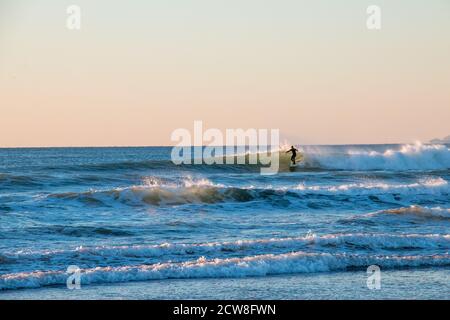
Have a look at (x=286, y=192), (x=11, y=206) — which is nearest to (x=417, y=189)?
(x=286, y=192)

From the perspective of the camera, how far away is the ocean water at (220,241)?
12570 mm

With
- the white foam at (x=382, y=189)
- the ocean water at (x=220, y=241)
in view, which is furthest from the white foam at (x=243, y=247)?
the white foam at (x=382, y=189)

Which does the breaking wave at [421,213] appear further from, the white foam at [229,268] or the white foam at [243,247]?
the white foam at [229,268]

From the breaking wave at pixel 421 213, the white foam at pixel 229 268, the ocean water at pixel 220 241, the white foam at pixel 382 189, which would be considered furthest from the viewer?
the white foam at pixel 382 189

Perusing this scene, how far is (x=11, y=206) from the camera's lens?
76.6ft

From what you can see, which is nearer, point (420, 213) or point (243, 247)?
point (243, 247)

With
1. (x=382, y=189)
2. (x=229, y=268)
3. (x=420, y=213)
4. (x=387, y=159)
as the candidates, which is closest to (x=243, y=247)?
(x=229, y=268)

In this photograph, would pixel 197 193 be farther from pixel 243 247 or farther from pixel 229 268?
pixel 229 268

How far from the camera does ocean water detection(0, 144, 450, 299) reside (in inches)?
495

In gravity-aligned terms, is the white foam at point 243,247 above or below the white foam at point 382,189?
above

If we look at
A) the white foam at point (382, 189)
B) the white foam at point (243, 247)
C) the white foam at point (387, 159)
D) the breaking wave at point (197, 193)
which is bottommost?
the white foam at point (387, 159)

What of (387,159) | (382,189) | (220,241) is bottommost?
(387,159)

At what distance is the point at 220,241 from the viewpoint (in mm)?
16703
